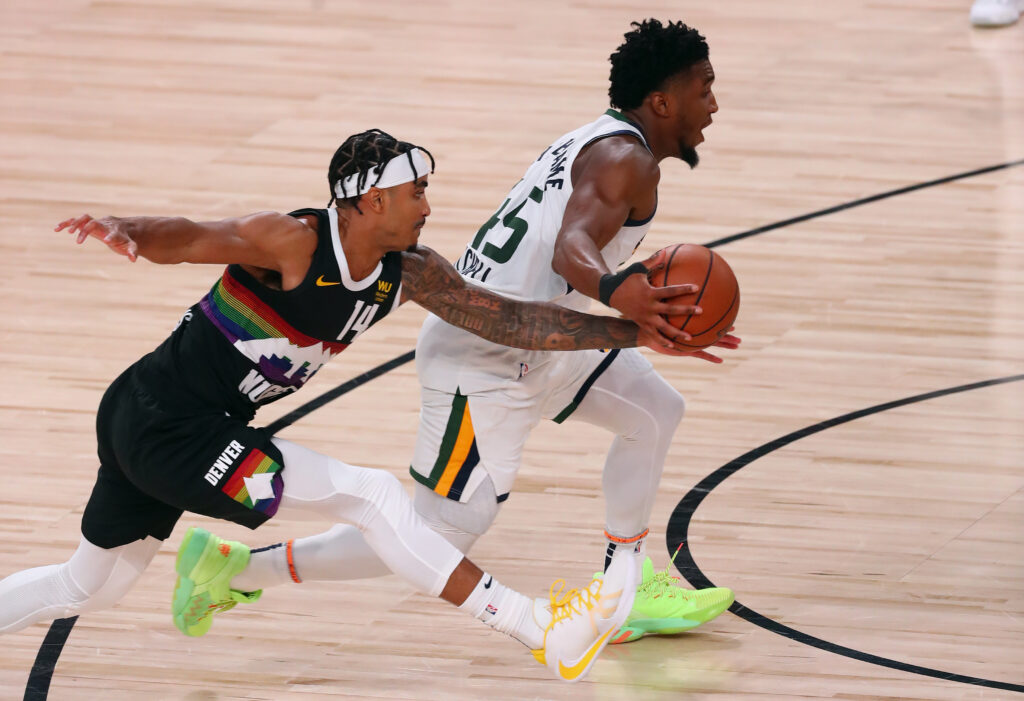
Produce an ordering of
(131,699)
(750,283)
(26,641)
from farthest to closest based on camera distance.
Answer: (750,283) < (26,641) < (131,699)

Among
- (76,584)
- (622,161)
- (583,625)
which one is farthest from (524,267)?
(76,584)

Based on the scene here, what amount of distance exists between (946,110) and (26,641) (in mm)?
7665

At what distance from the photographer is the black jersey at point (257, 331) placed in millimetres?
3740

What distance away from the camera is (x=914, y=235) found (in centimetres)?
800

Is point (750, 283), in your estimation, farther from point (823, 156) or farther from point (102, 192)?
point (102, 192)

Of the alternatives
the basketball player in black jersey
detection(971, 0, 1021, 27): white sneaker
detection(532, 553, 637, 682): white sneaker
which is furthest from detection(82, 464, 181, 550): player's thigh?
detection(971, 0, 1021, 27): white sneaker

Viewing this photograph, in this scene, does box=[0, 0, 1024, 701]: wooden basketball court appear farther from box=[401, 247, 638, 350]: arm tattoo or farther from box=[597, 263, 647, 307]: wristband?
box=[597, 263, 647, 307]: wristband

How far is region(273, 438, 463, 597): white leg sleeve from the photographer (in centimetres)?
372

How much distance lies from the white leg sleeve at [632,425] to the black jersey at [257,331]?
877mm

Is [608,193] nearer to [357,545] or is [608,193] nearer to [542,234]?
[542,234]

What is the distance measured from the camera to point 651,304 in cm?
372

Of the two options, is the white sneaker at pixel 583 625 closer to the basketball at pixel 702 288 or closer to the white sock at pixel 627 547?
the white sock at pixel 627 547

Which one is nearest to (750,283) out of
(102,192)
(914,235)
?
(914,235)

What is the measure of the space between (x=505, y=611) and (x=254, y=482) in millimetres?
741
